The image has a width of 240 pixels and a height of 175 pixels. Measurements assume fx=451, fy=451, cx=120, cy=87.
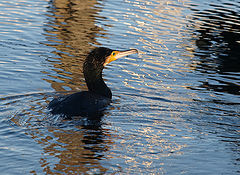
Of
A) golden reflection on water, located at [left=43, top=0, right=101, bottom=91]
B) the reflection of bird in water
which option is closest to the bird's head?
the reflection of bird in water

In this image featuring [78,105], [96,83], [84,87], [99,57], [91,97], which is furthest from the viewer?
[84,87]

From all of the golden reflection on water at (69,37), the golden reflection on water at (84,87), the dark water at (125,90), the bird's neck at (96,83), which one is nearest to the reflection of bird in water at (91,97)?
the bird's neck at (96,83)

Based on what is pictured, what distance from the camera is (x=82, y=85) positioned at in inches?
409

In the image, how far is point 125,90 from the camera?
10.1m

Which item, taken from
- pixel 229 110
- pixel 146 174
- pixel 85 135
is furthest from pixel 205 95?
pixel 146 174

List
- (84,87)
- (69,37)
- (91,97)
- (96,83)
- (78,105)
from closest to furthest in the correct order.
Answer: (78,105) → (91,97) → (96,83) → (84,87) → (69,37)

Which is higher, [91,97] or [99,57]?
[99,57]

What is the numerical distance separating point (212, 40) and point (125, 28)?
319 centimetres

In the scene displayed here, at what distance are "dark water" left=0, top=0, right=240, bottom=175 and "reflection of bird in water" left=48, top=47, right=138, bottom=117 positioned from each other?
0.22 metres

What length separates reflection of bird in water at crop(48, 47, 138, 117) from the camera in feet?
26.2

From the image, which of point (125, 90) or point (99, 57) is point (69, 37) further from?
point (99, 57)

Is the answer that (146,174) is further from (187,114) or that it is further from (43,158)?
(187,114)

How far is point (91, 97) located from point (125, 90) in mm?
1836

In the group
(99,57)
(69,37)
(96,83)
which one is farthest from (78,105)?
(69,37)
